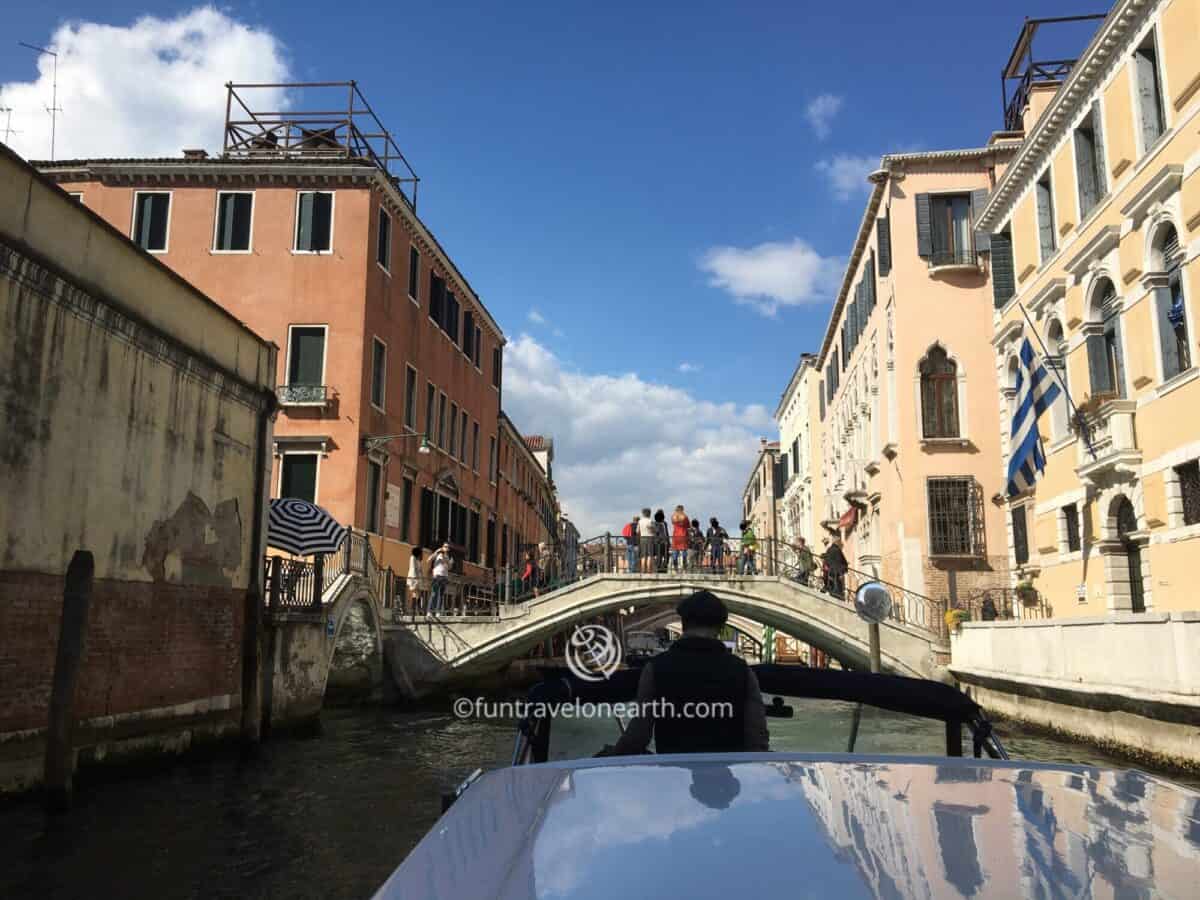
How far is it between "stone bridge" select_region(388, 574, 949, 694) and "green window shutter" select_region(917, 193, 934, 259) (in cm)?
783

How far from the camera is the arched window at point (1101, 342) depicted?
1551 centimetres

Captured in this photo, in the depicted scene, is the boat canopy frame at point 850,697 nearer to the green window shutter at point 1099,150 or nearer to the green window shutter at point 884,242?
the green window shutter at point 1099,150

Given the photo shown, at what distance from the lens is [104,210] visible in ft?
70.0

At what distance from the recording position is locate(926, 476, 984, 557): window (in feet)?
70.6

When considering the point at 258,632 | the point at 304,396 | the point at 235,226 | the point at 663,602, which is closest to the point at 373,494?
the point at 304,396

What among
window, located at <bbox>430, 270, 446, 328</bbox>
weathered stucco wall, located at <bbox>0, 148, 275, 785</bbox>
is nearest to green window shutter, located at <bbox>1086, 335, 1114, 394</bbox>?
weathered stucco wall, located at <bbox>0, 148, 275, 785</bbox>

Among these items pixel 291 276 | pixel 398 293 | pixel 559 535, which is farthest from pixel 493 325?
pixel 559 535

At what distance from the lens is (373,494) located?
21016mm

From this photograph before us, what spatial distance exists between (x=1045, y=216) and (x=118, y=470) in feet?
51.8

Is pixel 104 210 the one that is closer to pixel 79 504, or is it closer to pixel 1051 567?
pixel 79 504

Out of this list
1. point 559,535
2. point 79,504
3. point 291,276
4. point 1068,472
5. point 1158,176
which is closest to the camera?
point 79,504

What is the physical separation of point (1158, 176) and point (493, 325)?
22.1 meters

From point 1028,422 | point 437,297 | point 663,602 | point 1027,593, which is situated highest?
point 437,297

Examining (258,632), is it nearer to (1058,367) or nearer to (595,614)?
(595,614)
